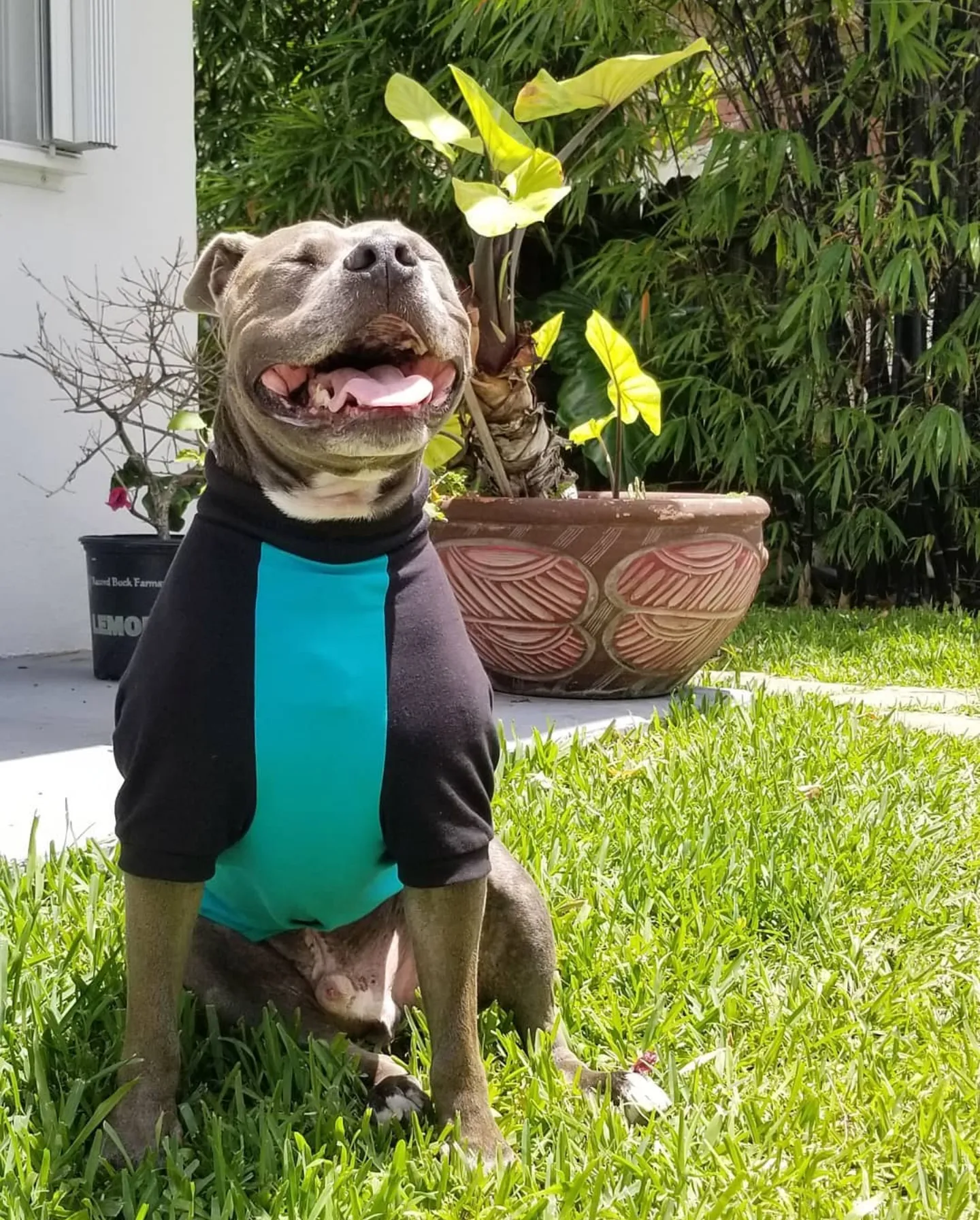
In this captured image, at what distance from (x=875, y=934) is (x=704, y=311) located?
4.09 meters

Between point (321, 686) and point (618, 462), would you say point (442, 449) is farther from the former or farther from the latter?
point (321, 686)

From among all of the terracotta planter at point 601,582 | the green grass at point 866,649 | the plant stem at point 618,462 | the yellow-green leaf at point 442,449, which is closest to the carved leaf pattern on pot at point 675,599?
the terracotta planter at point 601,582

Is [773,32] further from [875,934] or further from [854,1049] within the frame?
[854,1049]

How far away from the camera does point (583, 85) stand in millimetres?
3438

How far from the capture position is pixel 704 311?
5.60 meters

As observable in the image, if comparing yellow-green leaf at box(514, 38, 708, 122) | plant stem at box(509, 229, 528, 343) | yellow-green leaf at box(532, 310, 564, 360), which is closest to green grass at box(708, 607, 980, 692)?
yellow-green leaf at box(532, 310, 564, 360)

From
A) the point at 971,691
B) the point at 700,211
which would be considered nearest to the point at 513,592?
the point at 971,691

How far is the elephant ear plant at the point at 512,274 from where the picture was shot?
323 centimetres

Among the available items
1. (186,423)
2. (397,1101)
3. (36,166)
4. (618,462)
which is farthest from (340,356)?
(36,166)

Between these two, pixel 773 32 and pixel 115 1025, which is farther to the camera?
pixel 773 32

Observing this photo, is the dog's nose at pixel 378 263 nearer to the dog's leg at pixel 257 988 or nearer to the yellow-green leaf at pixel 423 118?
the dog's leg at pixel 257 988

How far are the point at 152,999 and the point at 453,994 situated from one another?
1.00 feet

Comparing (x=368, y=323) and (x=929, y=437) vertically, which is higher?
(x=368, y=323)

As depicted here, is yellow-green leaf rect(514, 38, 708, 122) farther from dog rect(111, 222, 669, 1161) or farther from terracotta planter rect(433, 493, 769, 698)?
dog rect(111, 222, 669, 1161)
